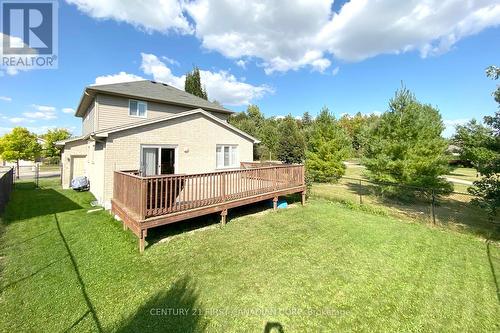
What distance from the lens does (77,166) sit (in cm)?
1451

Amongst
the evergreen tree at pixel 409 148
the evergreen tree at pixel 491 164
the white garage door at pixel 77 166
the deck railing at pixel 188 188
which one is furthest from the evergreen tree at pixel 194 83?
the evergreen tree at pixel 491 164

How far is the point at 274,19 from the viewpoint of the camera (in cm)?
1292

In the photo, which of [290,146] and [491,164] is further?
[290,146]

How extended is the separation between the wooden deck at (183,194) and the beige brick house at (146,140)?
1.76 meters

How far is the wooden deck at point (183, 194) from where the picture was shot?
17.9 ft

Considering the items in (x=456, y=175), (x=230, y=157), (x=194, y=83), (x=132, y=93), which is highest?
(x=194, y=83)

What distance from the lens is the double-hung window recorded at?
39.5ft

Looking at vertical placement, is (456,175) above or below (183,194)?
below

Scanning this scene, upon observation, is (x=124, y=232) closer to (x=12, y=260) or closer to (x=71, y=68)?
(x=12, y=260)

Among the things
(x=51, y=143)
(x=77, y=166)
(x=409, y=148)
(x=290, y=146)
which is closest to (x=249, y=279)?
(x=409, y=148)

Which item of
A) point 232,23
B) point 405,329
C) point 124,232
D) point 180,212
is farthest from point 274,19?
point 405,329

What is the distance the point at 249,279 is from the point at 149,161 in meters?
7.04

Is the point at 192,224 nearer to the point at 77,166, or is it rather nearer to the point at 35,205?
the point at 35,205

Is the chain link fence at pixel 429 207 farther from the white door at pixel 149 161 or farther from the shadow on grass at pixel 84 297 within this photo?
the shadow on grass at pixel 84 297
